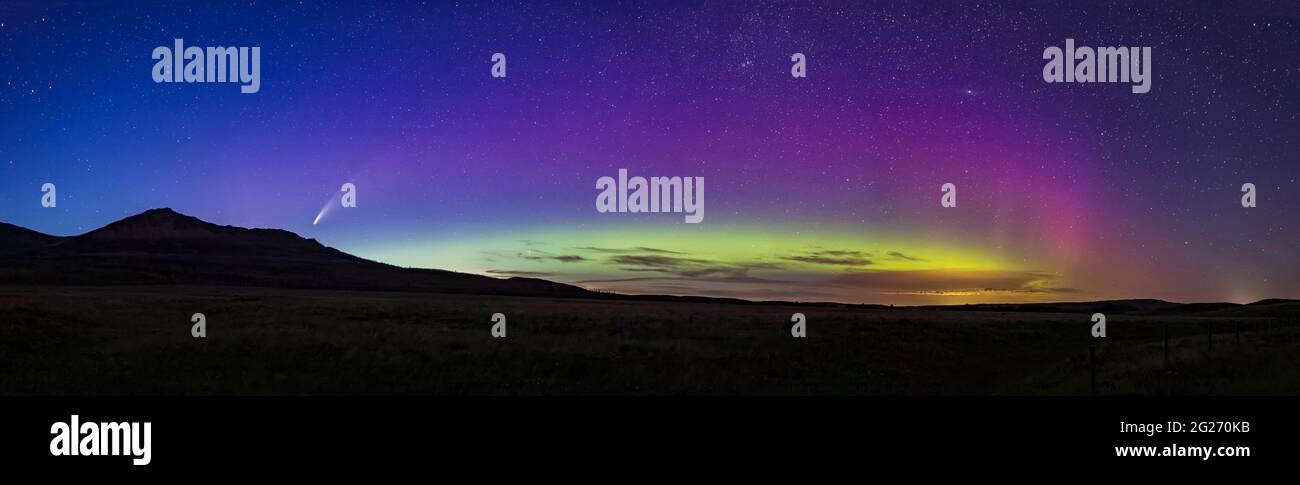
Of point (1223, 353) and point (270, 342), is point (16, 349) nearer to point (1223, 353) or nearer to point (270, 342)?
point (270, 342)

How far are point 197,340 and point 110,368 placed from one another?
382 cm

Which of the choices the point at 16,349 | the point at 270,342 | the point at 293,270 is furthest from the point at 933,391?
the point at 293,270

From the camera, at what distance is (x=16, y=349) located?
2084 cm
